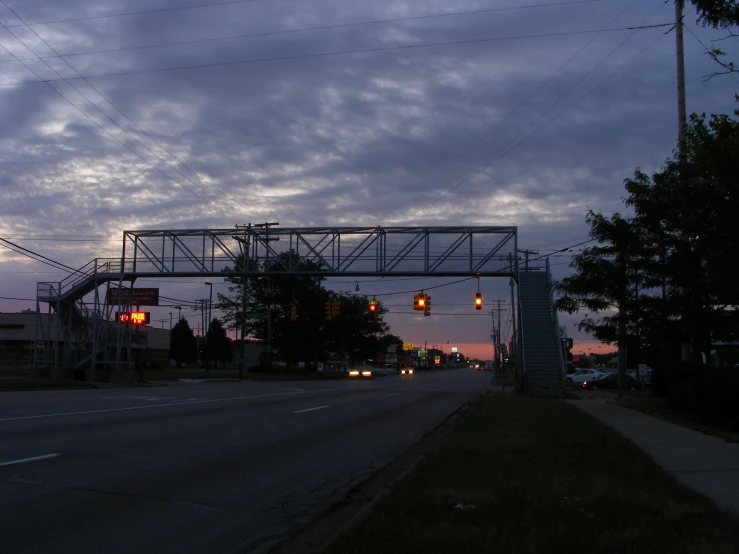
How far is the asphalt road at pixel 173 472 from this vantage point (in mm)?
7066

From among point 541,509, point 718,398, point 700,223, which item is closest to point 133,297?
point 718,398

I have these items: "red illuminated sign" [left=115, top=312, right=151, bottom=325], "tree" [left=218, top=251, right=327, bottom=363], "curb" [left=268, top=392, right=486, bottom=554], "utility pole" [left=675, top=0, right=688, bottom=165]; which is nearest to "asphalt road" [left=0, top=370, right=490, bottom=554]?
"curb" [left=268, top=392, right=486, bottom=554]

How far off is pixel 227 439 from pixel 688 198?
9.41m

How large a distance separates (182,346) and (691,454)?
100 m

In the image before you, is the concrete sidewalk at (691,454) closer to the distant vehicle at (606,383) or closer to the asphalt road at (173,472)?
the asphalt road at (173,472)

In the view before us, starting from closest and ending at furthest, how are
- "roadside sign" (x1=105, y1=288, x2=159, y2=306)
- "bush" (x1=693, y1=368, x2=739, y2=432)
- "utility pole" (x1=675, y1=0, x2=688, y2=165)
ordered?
"bush" (x1=693, y1=368, x2=739, y2=432) → "utility pole" (x1=675, y1=0, x2=688, y2=165) → "roadside sign" (x1=105, y1=288, x2=159, y2=306)

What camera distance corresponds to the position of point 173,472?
10188 millimetres

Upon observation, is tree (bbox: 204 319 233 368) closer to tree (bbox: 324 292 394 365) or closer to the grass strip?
tree (bbox: 324 292 394 365)

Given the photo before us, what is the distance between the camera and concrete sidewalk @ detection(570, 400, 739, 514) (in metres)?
8.77

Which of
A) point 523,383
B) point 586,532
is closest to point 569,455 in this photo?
point 586,532

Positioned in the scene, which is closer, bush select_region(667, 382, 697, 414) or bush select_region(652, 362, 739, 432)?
bush select_region(652, 362, 739, 432)

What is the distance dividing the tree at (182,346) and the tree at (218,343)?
4734 mm

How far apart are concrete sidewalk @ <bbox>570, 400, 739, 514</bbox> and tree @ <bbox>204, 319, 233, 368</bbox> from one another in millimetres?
84980

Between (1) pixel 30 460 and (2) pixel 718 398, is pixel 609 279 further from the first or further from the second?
(1) pixel 30 460
